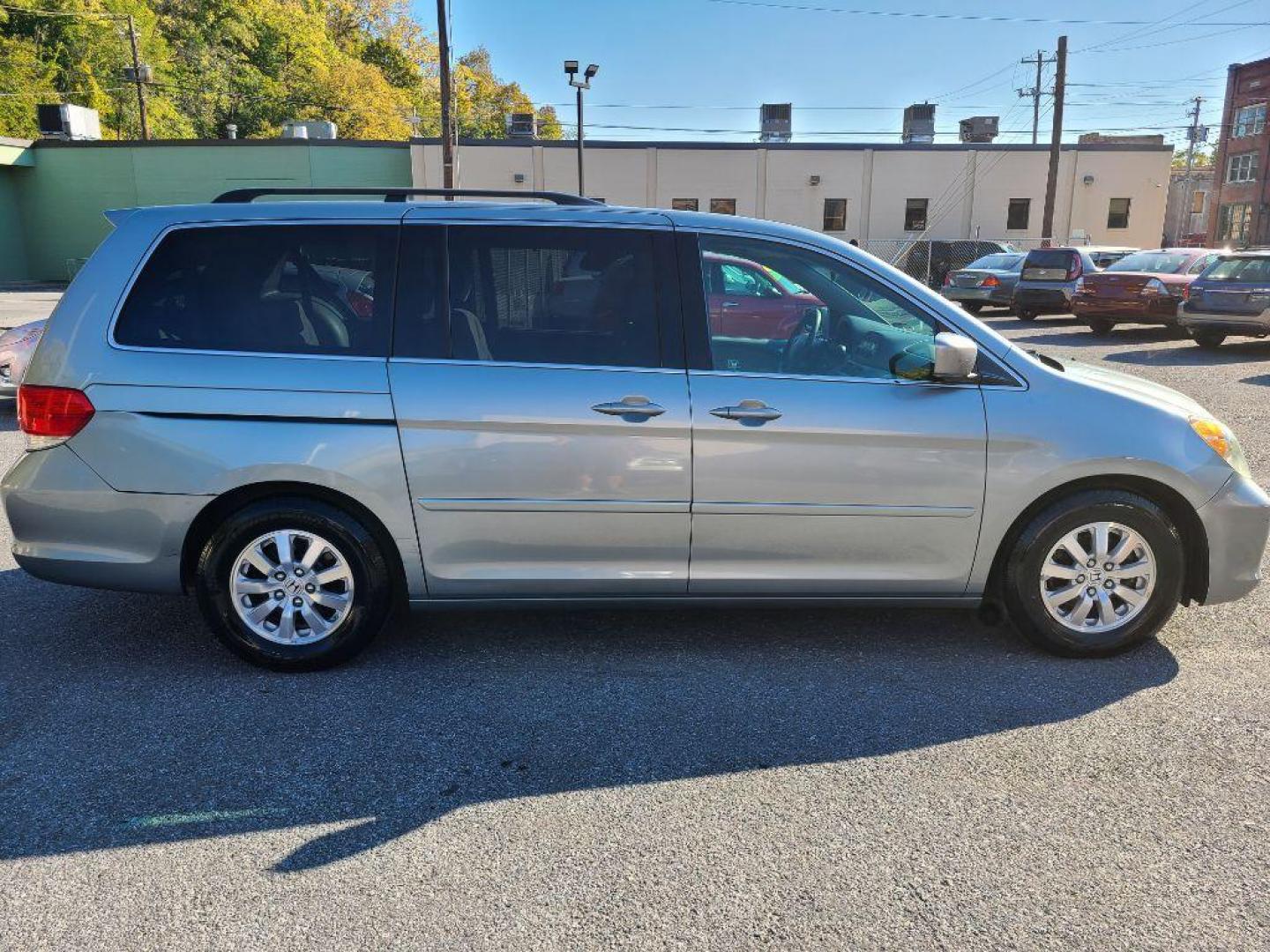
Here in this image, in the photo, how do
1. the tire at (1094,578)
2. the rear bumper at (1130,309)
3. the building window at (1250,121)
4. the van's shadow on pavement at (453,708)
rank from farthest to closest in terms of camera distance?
the building window at (1250,121) < the rear bumper at (1130,309) < the tire at (1094,578) < the van's shadow on pavement at (453,708)

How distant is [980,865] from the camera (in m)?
2.87

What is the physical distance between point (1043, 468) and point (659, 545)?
1.58 m

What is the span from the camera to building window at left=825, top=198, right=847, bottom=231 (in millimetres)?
40688

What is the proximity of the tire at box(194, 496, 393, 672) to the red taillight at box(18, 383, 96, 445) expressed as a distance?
68cm

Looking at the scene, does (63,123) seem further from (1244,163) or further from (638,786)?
(1244,163)

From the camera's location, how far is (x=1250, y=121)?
54.8 m

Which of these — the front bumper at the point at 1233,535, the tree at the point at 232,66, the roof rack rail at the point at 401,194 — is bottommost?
the front bumper at the point at 1233,535

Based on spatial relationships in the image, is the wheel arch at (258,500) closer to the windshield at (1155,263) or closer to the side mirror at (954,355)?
the side mirror at (954,355)

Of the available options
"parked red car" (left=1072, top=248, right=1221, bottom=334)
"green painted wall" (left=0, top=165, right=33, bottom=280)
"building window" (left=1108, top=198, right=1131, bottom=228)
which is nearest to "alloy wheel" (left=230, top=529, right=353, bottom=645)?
"parked red car" (left=1072, top=248, right=1221, bottom=334)

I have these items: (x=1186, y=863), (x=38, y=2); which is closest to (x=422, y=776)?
(x=1186, y=863)

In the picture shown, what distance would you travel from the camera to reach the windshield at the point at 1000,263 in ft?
76.2

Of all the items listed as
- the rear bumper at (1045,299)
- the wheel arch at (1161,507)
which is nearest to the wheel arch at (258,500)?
the wheel arch at (1161,507)

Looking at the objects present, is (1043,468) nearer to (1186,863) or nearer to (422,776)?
(1186,863)

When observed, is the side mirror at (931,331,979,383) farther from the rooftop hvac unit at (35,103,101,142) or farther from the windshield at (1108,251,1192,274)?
the rooftop hvac unit at (35,103,101,142)
